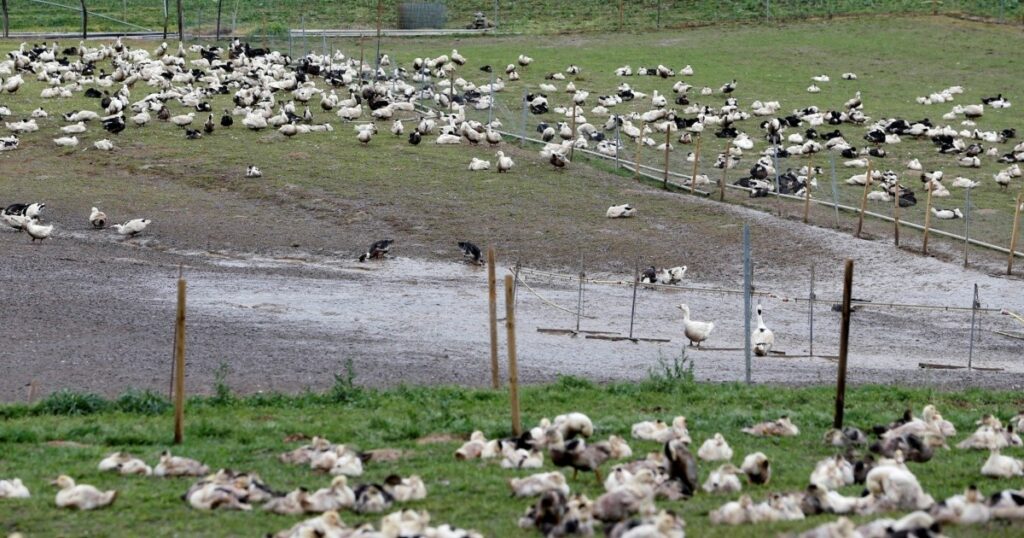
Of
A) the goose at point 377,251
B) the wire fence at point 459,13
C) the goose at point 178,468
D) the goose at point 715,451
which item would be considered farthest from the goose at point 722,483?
the wire fence at point 459,13

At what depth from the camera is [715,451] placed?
12.8m

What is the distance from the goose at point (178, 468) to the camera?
1219 centimetres

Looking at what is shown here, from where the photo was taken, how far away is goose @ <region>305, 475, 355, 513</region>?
430 inches

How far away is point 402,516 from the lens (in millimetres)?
10195

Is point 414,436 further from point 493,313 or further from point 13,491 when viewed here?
point 13,491

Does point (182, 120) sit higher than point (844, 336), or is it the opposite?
point (844, 336)

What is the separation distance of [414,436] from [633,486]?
3.93 m

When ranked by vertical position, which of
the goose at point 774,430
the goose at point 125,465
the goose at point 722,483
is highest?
the goose at point 722,483

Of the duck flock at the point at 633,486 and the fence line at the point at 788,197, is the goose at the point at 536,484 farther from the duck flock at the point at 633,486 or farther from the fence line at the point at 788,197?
the fence line at the point at 788,197

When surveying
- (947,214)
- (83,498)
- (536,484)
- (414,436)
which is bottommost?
(947,214)

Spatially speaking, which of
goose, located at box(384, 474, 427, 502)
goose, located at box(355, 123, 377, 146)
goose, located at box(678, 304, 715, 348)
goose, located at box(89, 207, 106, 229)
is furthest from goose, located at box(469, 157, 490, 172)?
goose, located at box(384, 474, 427, 502)

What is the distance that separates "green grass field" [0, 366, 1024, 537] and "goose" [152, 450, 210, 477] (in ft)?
0.45

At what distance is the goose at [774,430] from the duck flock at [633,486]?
426 millimetres

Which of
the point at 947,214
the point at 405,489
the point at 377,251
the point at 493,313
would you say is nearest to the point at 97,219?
the point at 377,251
